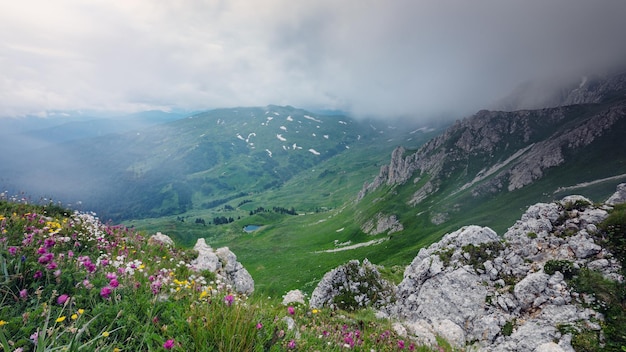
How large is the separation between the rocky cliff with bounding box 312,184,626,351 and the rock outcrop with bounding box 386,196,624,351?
0.07m

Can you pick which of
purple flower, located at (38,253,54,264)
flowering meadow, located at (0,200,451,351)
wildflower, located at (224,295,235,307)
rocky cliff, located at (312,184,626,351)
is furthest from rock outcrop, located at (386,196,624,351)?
purple flower, located at (38,253,54,264)

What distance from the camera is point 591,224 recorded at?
1136 inches

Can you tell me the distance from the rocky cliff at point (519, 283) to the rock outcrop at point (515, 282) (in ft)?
0.22

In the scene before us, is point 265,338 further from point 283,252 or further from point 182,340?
point 283,252

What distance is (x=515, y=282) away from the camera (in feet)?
93.9

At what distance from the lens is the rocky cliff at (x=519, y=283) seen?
22.7 meters

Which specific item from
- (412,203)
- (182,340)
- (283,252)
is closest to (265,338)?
(182,340)

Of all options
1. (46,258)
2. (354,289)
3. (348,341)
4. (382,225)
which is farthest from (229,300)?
(382,225)

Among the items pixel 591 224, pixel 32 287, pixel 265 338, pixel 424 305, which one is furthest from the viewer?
pixel 424 305

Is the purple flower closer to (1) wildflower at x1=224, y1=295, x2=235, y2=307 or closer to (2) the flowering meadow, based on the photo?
(2) the flowering meadow

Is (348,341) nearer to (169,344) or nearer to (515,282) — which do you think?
(169,344)

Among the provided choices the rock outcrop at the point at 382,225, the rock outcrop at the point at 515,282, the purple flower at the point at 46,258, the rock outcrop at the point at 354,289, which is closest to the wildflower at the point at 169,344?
the purple flower at the point at 46,258

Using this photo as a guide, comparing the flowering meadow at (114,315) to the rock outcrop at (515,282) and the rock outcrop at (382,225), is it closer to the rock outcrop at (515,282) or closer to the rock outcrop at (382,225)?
the rock outcrop at (515,282)

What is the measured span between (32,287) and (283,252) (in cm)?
17317
